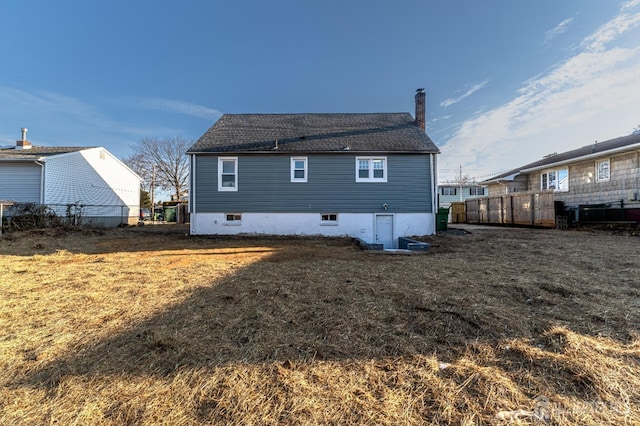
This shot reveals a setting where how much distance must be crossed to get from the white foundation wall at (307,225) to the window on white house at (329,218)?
0.35 feet

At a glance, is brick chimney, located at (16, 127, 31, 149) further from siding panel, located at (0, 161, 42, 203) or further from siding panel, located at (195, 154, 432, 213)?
siding panel, located at (195, 154, 432, 213)

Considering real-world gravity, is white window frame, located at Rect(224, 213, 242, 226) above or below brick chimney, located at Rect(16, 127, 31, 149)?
below

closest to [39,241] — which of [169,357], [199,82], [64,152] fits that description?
[64,152]

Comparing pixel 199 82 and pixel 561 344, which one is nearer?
pixel 561 344

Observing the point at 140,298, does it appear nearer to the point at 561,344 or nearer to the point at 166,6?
the point at 561,344

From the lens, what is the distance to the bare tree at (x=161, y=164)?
3859cm

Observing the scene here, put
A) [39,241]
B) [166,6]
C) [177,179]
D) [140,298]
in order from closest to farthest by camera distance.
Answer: [140,298] < [39,241] < [166,6] < [177,179]

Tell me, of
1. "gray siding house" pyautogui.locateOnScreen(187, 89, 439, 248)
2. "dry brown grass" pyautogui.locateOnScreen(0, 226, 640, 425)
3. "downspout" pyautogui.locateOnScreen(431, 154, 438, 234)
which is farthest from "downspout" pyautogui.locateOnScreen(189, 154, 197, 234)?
"downspout" pyautogui.locateOnScreen(431, 154, 438, 234)

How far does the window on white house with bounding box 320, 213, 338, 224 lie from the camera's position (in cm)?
1316

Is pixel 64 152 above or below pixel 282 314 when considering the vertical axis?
above

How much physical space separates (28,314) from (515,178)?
2666 centimetres

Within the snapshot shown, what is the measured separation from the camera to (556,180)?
18469mm

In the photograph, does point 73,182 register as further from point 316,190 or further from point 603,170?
point 603,170

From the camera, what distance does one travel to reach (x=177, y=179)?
39.4 metres
